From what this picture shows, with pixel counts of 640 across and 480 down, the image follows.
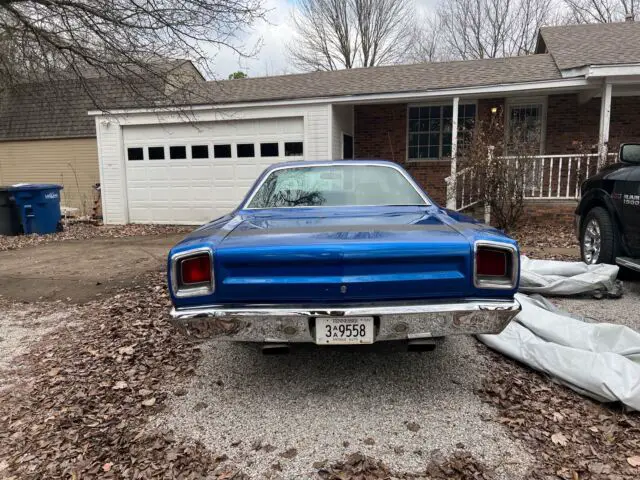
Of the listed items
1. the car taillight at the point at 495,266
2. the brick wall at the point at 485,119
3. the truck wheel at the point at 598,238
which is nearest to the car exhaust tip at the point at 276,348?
the car taillight at the point at 495,266

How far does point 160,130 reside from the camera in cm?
1246

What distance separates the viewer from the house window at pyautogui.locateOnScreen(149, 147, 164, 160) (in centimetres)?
1257

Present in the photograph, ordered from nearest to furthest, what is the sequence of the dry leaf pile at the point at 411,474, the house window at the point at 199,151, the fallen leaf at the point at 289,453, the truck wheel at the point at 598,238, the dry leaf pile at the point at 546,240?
the dry leaf pile at the point at 411,474
the fallen leaf at the point at 289,453
the truck wheel at the point at 598,238
the dry leaf pile at the point at 546,240
the house window at the point at 199,151

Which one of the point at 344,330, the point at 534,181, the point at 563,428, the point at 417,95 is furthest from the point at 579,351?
the point at 417,95

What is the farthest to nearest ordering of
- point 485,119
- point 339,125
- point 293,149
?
point 485,119 → point 339,125 → point 293,149

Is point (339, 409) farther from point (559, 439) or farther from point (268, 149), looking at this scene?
point (268, 149)

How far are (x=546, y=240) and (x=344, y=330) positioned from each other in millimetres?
7269

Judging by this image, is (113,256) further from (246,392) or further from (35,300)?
(246,392)

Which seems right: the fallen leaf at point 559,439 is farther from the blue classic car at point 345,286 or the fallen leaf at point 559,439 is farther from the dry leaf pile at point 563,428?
the blue classic car at point 345,286

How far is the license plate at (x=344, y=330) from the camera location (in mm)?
2654

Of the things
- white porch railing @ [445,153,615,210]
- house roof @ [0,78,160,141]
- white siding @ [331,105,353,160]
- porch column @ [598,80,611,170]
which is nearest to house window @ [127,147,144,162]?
white siding @ [331,105,353,160]

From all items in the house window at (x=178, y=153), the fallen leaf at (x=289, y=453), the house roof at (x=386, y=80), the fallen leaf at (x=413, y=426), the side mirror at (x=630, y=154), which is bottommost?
the fallen leaf at (x=289, y=453)

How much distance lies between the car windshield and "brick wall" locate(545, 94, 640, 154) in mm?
9341

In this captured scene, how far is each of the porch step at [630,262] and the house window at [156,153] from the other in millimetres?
10721
